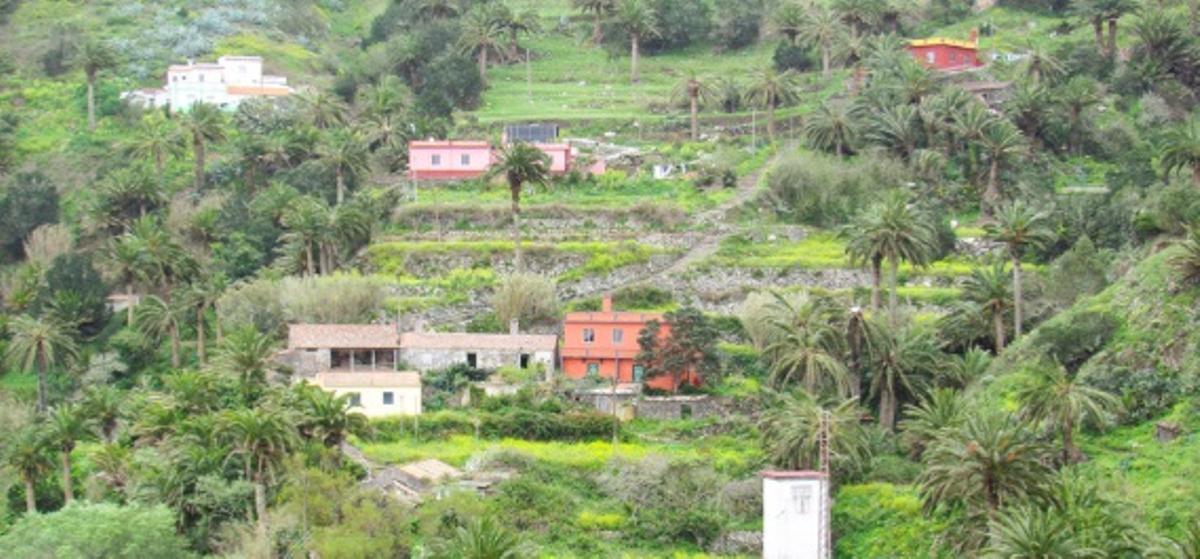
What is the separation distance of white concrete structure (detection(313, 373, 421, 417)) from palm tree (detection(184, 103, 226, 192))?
30.1 m

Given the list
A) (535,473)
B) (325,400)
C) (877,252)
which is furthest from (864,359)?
(325,400)

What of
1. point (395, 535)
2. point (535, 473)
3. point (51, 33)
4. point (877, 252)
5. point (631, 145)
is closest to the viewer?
point (395, 535)

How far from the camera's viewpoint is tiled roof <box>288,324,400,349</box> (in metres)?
100

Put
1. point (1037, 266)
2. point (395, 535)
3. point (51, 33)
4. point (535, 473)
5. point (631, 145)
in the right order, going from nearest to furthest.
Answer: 1. point (395, 535)
2. point (535, 473)
3. point (1037, 266)
4. point (631, 145)
5. point (51, 33)

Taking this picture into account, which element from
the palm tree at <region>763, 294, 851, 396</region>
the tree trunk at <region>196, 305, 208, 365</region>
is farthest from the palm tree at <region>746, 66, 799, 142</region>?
the tree trunk at <region>196, 305, 208, 365</region>

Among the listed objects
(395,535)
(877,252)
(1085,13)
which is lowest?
(395,535)

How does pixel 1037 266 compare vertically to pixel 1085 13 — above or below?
below

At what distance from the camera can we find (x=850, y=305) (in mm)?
100125

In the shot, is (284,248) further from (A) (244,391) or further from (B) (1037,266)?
(B) (1037,266)

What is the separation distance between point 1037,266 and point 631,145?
2587 centimetres

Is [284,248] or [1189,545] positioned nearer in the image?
[1189,545]

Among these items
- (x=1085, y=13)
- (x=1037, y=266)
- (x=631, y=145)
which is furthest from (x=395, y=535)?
(x=1085, y=13)

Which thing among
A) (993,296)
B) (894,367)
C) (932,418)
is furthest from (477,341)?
(932,418)

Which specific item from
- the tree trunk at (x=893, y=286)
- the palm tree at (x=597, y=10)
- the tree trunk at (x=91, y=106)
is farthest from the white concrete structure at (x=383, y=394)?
the palm tree at (x=597, y=10)
